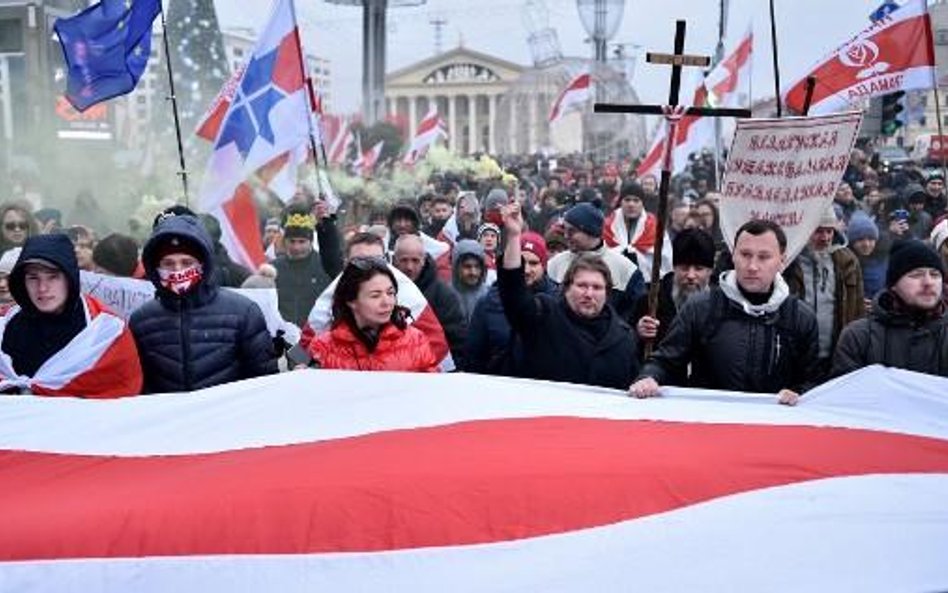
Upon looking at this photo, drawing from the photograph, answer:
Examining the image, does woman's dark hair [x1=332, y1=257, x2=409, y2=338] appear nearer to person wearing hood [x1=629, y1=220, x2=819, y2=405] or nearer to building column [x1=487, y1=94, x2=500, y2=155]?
person wearing hood [x1=629, y1=220, x2=819, y2=405]

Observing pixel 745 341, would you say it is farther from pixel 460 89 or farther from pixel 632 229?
pixel 460 89

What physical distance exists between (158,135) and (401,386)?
73.7ft

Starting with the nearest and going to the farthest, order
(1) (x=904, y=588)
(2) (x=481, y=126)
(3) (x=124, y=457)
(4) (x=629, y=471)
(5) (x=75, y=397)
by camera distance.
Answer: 1. (1) (x=904, y=588)
2. (4) (x=629, y=471)
3. (3) (x=124, y=457)
4. (5) (x=75, y=397)
5. (2) (x=481, y=126)

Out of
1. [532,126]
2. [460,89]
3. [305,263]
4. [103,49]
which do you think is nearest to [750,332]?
[305,263]

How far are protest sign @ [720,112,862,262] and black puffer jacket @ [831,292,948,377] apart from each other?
0.63m

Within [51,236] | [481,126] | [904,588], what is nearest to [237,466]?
[51,236]

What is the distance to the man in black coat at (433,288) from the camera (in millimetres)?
5598

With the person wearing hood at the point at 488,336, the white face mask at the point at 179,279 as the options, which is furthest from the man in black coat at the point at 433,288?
the white face mask at the point at 179,279

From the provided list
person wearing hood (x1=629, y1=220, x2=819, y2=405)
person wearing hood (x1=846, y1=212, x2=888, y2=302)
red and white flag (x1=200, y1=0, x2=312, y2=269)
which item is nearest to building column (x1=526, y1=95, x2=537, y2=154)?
person wearing hood (x1=846, y1=212, x2=888, y2=302)

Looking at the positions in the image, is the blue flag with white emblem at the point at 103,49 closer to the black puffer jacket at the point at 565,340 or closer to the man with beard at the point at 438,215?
the man with beard at the point at 438,215

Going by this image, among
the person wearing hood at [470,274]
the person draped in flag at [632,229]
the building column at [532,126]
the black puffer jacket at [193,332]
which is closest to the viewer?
the black puffer jacket at [193,332]

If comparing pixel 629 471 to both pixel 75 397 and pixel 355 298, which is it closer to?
pixel 355 298

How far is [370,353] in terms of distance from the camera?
13.7 ft

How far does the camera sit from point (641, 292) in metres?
6.24
